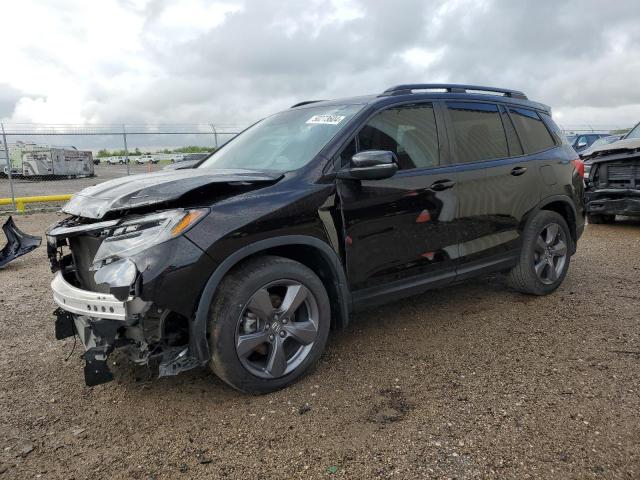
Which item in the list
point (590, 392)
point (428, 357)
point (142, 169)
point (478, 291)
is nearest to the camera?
point (590, 392)

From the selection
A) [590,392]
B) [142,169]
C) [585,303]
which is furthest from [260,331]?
[142,169]

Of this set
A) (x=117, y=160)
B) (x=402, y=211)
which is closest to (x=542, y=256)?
(x=402, y=211)

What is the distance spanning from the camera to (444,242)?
3877 millimetres

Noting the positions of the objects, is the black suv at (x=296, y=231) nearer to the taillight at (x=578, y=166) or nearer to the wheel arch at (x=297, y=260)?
the wheel arch at (x=297, y=260)

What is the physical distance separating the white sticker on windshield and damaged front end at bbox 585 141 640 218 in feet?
21.7

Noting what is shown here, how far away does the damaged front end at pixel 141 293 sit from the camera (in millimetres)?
2578

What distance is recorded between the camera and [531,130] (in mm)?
4770

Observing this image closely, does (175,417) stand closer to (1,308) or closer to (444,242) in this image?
(444,242)

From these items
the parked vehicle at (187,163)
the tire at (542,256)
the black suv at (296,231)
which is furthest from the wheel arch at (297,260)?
the tire at (542,256)

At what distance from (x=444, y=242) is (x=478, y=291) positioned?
4.83ft

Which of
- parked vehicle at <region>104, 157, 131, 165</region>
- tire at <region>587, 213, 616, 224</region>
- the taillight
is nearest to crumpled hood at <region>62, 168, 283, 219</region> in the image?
the taillight

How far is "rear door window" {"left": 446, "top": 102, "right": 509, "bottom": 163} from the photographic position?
4.06 meters

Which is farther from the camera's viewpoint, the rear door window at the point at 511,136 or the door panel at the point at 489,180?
the rear door window at the point at 511,136

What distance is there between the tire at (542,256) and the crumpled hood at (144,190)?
8.59 feet
